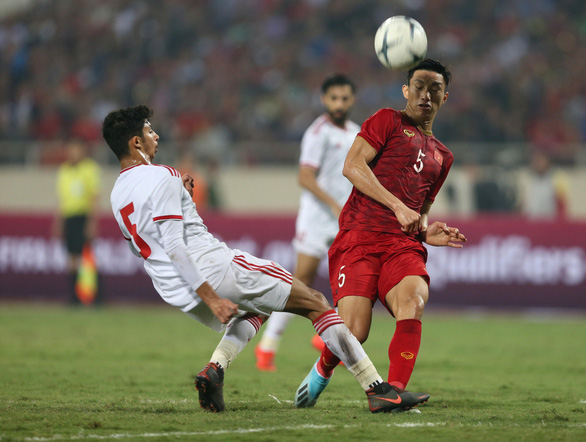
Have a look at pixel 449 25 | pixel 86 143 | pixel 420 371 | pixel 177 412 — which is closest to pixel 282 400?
pixel 177 412

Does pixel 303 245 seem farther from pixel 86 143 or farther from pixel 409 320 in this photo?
pixel 86 143

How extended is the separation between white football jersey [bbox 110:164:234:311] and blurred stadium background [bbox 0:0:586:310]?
942 centimetres

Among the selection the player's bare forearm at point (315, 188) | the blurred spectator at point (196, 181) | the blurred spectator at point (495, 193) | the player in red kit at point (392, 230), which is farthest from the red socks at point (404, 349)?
the blurred spectator at point (196, 181)

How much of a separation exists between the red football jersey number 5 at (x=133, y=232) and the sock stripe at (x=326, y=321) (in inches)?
45.5

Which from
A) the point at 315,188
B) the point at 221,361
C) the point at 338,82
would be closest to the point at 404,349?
the point at 221,361

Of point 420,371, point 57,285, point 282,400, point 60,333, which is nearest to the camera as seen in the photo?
point 282,400

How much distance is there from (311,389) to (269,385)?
1.40 meters

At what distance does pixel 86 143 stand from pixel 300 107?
4.71 meters

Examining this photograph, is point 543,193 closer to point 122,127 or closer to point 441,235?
point 441,235


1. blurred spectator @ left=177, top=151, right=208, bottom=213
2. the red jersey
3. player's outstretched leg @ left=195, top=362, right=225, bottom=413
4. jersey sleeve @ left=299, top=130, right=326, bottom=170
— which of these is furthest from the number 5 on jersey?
blurred spectator @ left=177, top=151, right=208, bottom=213

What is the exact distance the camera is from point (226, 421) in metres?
5.22

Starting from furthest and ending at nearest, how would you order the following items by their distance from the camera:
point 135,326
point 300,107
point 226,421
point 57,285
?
1. point 300,107
2. point 57,285
3. point 135,326
4. point 226,421

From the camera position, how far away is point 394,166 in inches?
237

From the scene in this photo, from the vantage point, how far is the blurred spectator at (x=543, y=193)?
615 inches
